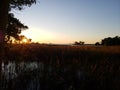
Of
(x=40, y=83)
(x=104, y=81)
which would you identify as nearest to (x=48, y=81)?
(x=40, y=83)

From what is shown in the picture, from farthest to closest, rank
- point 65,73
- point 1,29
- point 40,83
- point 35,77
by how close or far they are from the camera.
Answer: point 65,73, point 35,77, point 40,83, point 1,29

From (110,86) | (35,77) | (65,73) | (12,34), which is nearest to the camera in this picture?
(110,86)

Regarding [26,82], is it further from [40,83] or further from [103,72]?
[103,72]

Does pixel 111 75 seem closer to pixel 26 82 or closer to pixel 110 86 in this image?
pixel 110 86

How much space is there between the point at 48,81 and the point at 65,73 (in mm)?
1508

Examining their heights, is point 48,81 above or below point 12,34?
below

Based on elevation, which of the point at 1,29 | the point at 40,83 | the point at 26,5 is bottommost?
the point at 40,83

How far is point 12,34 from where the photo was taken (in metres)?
11.2

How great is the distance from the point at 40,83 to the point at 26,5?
334 centimetres

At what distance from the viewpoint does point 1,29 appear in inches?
235

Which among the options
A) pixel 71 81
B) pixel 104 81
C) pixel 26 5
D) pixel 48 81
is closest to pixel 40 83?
pixel 48 81

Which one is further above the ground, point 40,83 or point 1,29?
point 1,29

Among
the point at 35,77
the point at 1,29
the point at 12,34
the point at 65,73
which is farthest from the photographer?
the point at 12,34

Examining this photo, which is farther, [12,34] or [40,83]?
[12,34]
